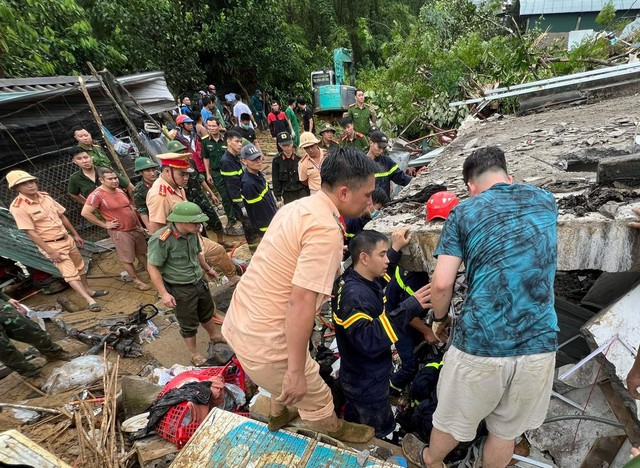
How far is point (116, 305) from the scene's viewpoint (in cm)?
489

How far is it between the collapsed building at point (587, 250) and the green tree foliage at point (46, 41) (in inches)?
307

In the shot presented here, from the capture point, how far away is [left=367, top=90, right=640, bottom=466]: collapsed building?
79.8 inches

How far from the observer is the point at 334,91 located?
15.4m

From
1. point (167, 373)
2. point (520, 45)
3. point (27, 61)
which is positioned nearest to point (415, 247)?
point (167, 373)

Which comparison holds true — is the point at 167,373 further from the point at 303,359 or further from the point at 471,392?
the point at 471,392

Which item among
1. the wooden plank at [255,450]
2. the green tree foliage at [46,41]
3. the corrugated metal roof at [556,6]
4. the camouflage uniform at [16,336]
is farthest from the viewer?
the corrugated metal roof at [556,6]

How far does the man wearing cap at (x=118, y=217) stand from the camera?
14.8 feet

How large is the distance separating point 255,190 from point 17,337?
9.79ft

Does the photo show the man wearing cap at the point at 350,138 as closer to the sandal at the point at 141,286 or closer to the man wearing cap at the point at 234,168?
the man wearing cap at the point at 234,168

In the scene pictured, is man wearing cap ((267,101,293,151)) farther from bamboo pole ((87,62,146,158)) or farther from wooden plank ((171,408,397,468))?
wooden plank ((171,408,397,468))

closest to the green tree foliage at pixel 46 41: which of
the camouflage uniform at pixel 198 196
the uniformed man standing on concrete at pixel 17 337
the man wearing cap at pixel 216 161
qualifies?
the man wearing cap at pixel 216 161

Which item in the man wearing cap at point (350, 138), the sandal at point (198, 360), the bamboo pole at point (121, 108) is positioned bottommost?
the sandal at point (198, 360)

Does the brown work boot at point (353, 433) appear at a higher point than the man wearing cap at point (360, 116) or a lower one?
lower

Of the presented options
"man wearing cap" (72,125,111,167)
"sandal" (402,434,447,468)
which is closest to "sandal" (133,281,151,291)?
"man wearing cap" (72,125,111,167)
